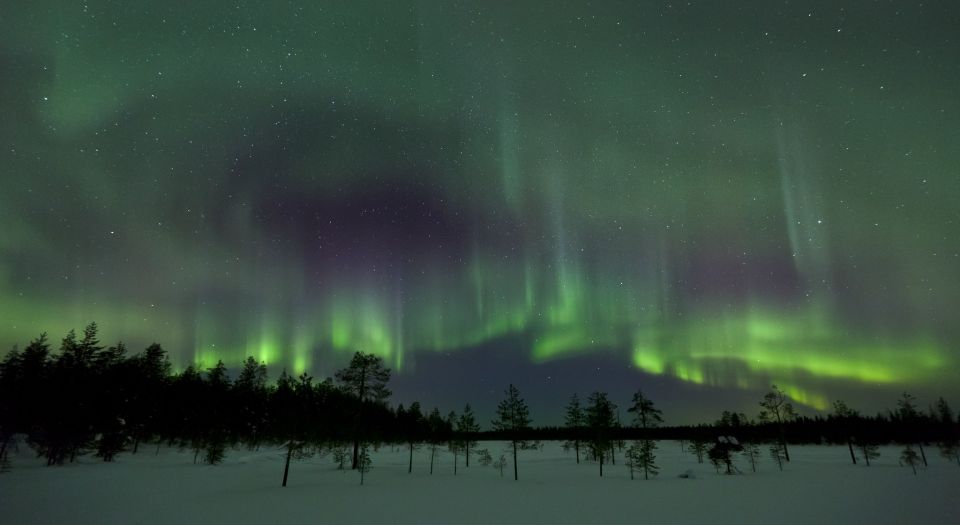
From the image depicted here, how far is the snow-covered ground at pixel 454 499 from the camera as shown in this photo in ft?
82.0

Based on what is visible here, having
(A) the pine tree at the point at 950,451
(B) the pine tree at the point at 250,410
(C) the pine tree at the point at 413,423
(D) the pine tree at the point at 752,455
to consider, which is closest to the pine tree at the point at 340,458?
(B) the pine tree at the point at 250,410

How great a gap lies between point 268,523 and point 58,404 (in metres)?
50.8

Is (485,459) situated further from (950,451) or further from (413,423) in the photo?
(950,451)

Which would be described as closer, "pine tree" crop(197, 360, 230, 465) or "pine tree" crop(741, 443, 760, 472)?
"pine tree" crop(741, 443, 760, 472)

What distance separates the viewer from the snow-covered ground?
82.0ft

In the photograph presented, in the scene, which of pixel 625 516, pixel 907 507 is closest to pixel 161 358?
pixel 625 516

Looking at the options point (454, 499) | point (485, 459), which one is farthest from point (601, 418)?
point (454, 499)

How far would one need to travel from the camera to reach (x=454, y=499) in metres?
32.2

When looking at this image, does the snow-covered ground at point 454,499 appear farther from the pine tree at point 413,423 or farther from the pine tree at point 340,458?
the pine tree at point 413,423

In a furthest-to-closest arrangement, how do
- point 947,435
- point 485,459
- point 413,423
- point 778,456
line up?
1. point 413,423
2. point 947,435
3. point 485,459
4. point 778,456

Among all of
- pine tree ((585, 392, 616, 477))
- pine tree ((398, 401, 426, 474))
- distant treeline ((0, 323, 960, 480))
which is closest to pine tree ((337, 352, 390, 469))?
distant treeline ((0, 323, 960, 480))

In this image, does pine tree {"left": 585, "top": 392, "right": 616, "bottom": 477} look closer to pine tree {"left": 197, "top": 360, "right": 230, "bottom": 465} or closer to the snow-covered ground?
the snow-covered ground

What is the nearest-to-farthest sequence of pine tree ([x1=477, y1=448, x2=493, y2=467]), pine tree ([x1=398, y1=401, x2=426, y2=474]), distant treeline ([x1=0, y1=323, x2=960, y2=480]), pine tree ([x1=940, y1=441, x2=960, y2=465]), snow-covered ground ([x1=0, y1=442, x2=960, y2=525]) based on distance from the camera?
1. snow-covered ground ([x1=0, y1=442, x2=960, y2=525])
2. distant treeline ([x1=0, y1=323, x2=960, y2=480])
3. pine tree ([x1=477, y1=448, x2=493, y2=467])
4. pine tree ([x1=940, y1=441, x2=960, y2=465])
5. pine tree ([x1=398, y1=401, x2=426, y2=474])

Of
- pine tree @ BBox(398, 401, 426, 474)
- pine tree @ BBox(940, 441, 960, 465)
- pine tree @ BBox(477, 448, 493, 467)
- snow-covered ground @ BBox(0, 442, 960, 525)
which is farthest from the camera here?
pine tree @ BBox(398, 401, 426, 474)
